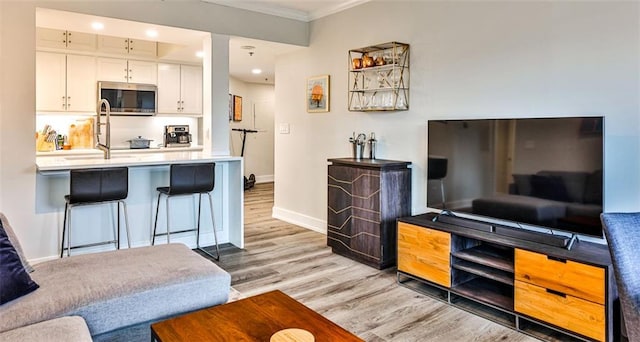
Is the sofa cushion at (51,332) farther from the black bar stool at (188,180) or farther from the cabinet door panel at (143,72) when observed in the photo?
the cabinet door panel at (143,72)

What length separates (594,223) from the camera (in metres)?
2.54

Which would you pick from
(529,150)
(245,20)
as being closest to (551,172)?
(529,150)

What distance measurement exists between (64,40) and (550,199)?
600 centimetres

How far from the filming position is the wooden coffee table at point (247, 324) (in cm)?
169

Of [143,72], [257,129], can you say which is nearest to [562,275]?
[143,72]

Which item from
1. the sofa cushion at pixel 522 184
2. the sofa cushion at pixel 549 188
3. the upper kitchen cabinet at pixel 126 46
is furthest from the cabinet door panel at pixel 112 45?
the sofa cushion at pixel 549 188

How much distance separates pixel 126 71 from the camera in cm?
618

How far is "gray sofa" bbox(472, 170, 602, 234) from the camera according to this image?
2537 millimetres

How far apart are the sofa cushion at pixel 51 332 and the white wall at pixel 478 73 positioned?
294 centimetres

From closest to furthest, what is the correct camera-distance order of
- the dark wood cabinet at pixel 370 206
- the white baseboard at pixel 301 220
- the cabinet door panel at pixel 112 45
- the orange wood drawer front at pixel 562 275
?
the orange wood drawer front at pixel 562 275, the dark wood cabinet at pixel 370 206, the white baseboard at pixel 301 220, the cabinet door panel at pixel 112 45

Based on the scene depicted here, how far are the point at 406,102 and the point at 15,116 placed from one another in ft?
10.9

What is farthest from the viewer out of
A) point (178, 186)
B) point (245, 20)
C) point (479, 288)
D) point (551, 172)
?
point (245, 20)

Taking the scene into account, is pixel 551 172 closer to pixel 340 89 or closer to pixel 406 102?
pixel 406 102

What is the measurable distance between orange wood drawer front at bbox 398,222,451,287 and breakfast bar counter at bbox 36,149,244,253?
184cm
